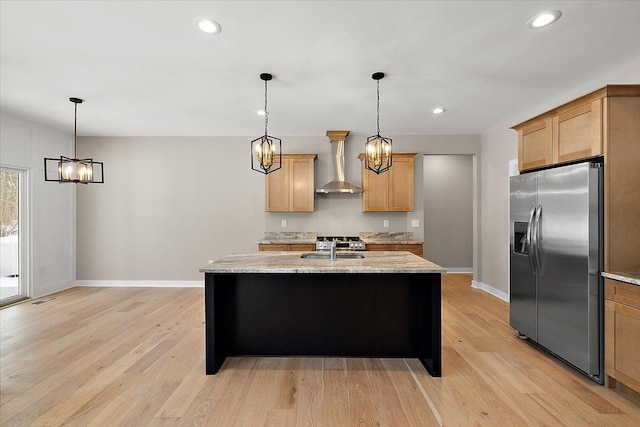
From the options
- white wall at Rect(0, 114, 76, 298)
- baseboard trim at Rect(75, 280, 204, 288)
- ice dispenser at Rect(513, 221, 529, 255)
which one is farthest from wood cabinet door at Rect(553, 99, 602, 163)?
white wall at Rect(0, 114, 76, 298)

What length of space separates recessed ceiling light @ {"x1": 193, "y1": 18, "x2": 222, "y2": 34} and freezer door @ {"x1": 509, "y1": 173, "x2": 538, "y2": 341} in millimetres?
2974

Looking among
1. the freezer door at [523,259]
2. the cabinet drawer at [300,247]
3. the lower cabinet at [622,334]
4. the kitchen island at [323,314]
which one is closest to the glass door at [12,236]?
the cabinet drawer at [300,247]

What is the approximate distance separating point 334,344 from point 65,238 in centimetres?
516

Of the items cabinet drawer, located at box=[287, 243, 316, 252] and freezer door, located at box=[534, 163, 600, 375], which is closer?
freezer door, located at box=[534, 163, 600, 375]

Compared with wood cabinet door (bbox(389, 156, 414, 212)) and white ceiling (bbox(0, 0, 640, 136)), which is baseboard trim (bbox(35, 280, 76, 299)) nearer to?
white ceiling (bbox(0, 0, 640, 136))

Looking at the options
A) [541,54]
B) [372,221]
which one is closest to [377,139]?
[541,54]

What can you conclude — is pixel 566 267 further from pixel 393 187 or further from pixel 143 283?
pixel 143 283

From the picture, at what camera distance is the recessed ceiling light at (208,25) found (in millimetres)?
2297

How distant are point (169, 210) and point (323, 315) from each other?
4.01m

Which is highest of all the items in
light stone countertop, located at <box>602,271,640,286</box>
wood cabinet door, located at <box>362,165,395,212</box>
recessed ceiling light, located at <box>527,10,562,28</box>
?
recessed ceiling light, located at <box>527,10,562,28</box>

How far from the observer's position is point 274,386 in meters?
2.47

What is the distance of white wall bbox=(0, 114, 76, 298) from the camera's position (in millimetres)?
4664

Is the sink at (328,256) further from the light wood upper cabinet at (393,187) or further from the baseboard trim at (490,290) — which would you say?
the baseboard trim at (490,290)

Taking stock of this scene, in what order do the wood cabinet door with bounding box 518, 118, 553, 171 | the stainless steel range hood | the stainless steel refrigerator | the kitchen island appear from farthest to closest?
the stainless steel range hood, the wood cabinet door with bounding box 518, 118, 553, 171, the kitchen island, the stainless steel refrigerator
